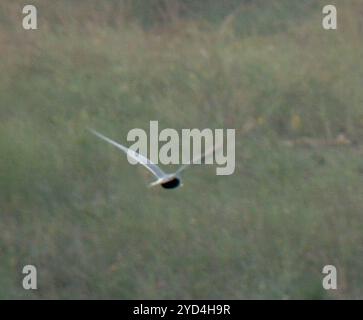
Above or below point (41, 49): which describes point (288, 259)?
below

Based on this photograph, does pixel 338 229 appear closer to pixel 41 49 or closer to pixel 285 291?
pixel 285 291

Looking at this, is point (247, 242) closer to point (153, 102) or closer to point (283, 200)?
point (283, 200)

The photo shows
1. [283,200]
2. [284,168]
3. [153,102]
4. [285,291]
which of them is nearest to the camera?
[285,291]

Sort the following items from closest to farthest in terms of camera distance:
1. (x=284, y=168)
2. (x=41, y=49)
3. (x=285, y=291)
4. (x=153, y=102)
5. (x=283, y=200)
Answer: (x=285, y=291) → (x=283, y=200) → (x=284, y=168) → (x=153, y=102) → (x=41, y=49)

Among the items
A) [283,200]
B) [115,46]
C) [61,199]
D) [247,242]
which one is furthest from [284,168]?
[115,46]

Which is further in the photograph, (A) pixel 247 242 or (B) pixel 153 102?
(B) pixel 153 102

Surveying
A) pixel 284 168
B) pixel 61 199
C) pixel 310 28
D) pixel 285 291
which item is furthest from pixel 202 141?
pixel 310 28

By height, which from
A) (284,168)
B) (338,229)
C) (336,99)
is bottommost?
(338,229)
